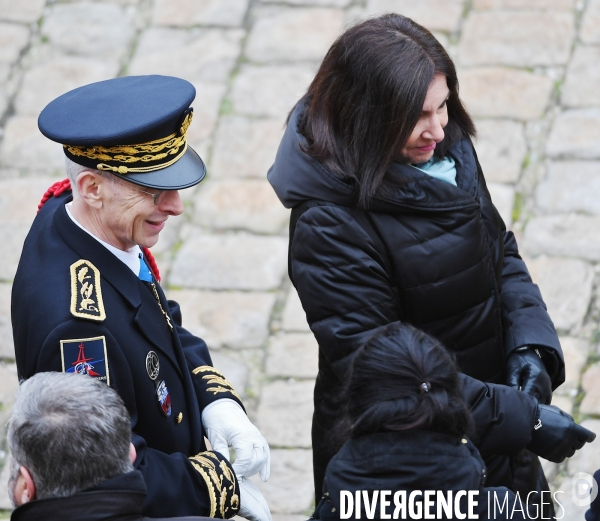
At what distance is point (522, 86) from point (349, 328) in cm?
340

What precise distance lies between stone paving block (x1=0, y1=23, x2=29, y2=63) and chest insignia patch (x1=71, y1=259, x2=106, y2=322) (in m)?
4.02

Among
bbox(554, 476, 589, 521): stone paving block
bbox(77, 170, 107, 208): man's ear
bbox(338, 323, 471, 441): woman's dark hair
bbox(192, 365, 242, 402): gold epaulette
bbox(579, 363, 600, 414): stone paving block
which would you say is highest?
bbox(77, 170, 107, 208): man's ear

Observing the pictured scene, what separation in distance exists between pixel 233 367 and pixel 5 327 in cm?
112

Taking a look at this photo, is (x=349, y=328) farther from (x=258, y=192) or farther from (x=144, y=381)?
(x=258, y=192)

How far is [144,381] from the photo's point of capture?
7.65ft

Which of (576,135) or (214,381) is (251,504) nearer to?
(214,381)

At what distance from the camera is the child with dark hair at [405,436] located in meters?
1.92

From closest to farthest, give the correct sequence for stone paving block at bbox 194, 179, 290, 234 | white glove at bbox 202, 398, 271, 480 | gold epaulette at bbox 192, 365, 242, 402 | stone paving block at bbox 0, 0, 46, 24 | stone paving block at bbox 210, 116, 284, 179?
white glove at bbox 202, 398, 271, 480 → gold epaulette at bbox 192, 365, 242, 402 → stone paving block at bbox 194, 179, 290, 234 → stone paving block at bbox 210, 116, 284, 179 → stone paving block at bbox 0, 0, 46, 24

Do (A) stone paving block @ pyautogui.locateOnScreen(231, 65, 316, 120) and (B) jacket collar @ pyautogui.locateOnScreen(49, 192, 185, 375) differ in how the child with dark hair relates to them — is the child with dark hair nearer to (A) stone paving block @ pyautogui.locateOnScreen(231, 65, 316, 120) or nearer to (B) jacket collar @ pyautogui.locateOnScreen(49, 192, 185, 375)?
(B) jacket collar @ pyautogui.locateOnScreen(49, 192, 185, 375)

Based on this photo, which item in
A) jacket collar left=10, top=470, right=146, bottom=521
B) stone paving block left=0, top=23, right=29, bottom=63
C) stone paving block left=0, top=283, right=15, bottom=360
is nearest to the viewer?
jacket collar left=10, top=470, right=146, bottom=521

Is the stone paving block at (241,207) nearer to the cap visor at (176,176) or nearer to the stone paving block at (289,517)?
the stone paving block at (289,517)

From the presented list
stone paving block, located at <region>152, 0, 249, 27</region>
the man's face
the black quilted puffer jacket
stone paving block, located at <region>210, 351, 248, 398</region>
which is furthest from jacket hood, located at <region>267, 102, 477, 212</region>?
stone paving block, located at <region>152, 0, 249, 27</region>

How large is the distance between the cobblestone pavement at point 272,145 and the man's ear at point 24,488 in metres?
1.87

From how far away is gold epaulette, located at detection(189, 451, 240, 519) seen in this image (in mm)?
2375
